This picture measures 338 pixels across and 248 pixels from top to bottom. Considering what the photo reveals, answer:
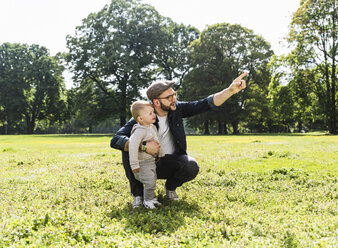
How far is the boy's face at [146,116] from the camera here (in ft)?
15.0

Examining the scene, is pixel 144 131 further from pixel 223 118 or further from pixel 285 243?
pixel 223 118

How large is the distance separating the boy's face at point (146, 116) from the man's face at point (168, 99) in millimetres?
351

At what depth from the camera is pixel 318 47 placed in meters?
35.9

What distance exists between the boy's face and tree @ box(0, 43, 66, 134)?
50896mm

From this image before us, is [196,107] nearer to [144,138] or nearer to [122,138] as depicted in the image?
[144,138]

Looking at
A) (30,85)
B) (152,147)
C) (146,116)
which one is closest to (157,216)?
(152,147)

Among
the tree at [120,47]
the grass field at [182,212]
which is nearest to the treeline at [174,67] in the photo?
the tree at [120,47]

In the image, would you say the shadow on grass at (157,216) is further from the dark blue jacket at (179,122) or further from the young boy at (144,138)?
the dark blue jacket at (179,122)

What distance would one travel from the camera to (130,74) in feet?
144

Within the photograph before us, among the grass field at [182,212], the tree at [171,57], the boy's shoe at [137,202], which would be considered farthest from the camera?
the tree at [171,57]

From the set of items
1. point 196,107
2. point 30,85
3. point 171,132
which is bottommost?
point 171,132

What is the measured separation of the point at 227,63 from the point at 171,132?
40218 millimetres

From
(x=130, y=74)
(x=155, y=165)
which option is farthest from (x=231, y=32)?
(x=155, y=165)

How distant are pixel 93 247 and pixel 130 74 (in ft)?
137
